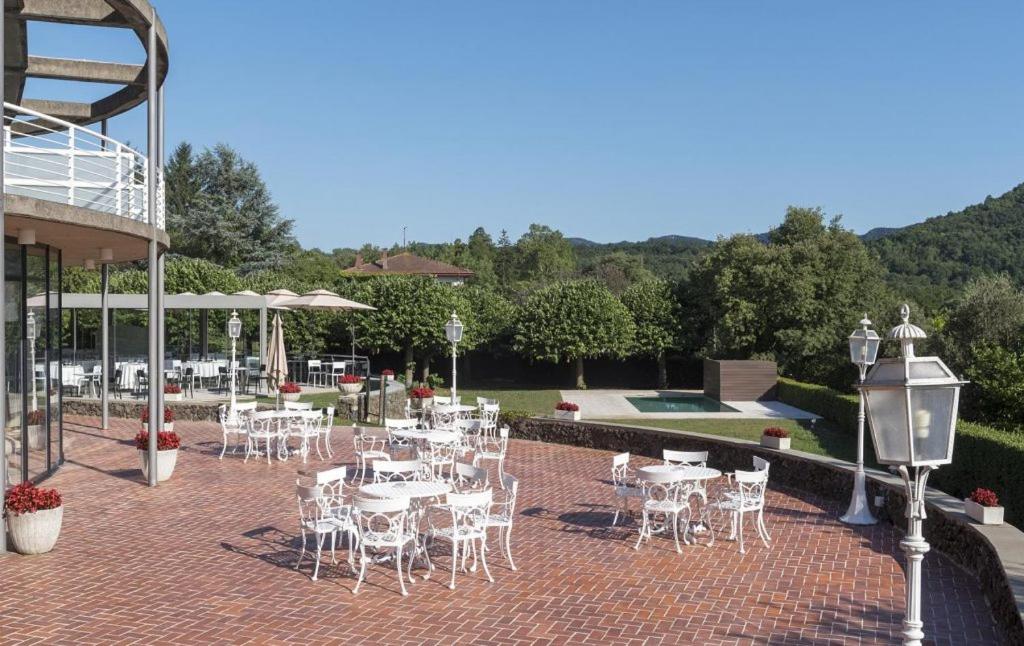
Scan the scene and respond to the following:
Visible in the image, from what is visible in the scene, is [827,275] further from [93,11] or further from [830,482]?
[93,11]

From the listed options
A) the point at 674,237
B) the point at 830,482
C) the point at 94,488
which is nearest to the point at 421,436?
the point at 94,488

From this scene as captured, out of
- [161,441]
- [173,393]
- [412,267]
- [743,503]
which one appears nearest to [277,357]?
[173,393]

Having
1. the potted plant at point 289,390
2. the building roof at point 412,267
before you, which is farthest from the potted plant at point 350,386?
the building roof at point 412,267

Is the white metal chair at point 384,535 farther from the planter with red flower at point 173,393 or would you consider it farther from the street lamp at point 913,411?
the planter with red flower at point 173,393

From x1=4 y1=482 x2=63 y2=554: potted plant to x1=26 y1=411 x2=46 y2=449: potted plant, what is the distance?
326 cm

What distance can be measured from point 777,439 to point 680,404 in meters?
16.1

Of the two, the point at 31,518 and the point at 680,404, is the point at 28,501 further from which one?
the point at 680,404

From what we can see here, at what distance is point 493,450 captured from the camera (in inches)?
664

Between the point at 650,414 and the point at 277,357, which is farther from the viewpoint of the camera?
the point at 650,414

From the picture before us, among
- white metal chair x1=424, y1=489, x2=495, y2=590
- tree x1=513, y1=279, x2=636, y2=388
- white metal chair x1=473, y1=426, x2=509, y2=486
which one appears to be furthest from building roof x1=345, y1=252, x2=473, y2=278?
white metal chair x1=424, y1=489, x2=495, y2=590

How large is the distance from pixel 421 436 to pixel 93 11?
846 centimetres

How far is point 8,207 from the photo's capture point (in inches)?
364

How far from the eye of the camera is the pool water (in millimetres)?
27688

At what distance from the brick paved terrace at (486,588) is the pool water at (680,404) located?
15.9 meters
